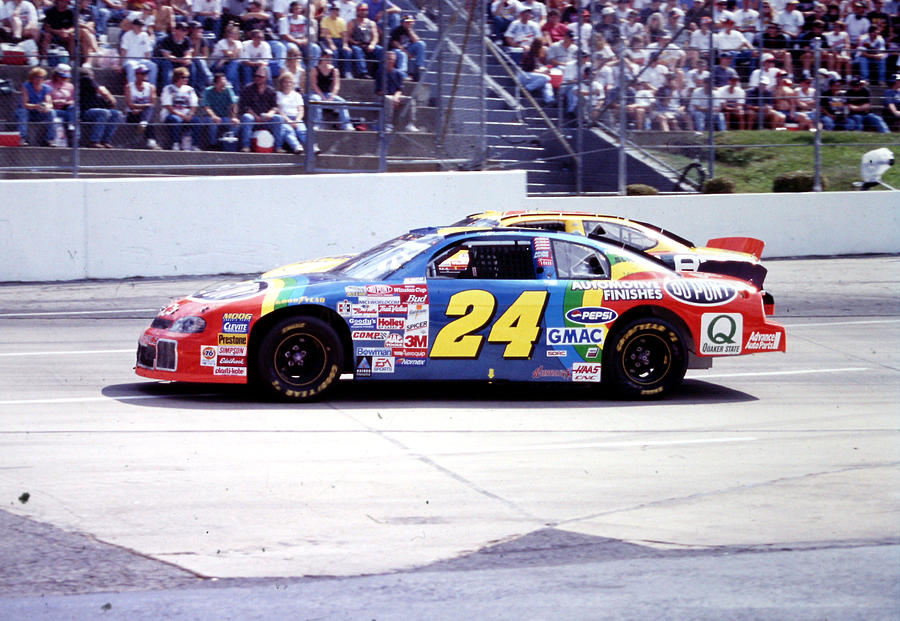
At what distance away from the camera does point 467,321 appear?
9.05 m

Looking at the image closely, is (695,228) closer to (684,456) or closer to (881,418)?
(881,418)

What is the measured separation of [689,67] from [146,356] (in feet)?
43.0

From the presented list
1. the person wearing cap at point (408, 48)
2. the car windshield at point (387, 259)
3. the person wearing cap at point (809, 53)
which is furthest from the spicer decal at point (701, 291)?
the person wearing cap at point (809, 53)

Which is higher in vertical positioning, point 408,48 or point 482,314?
point 408,48

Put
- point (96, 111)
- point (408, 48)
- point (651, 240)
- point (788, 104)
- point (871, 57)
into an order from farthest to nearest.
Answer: point (871, 57) → point (788, 104) → point (408, 48) → point (96, 111) → point (651, 240)

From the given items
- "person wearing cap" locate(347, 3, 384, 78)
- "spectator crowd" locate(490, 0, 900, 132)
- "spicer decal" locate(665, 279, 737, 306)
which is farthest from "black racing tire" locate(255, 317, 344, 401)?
"spectator crowd" locate(490, 0, 900, 132)

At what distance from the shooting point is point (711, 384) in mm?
10539

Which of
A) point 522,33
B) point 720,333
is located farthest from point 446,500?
point 522,33

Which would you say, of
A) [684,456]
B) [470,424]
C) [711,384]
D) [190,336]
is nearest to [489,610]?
[684,456]

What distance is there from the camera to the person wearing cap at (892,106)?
2184 cm

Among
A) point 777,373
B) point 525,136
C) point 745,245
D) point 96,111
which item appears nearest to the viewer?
point 777,373

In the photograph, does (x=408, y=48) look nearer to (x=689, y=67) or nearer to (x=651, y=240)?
(x=689, y=67)

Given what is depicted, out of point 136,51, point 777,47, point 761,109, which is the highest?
point 777,47

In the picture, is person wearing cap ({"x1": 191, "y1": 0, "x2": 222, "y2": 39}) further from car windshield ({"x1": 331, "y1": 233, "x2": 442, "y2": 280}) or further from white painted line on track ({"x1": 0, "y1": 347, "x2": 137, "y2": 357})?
car windshield ({"x1": 331, "y1": 233, "x2": 442, "y2": 280})
